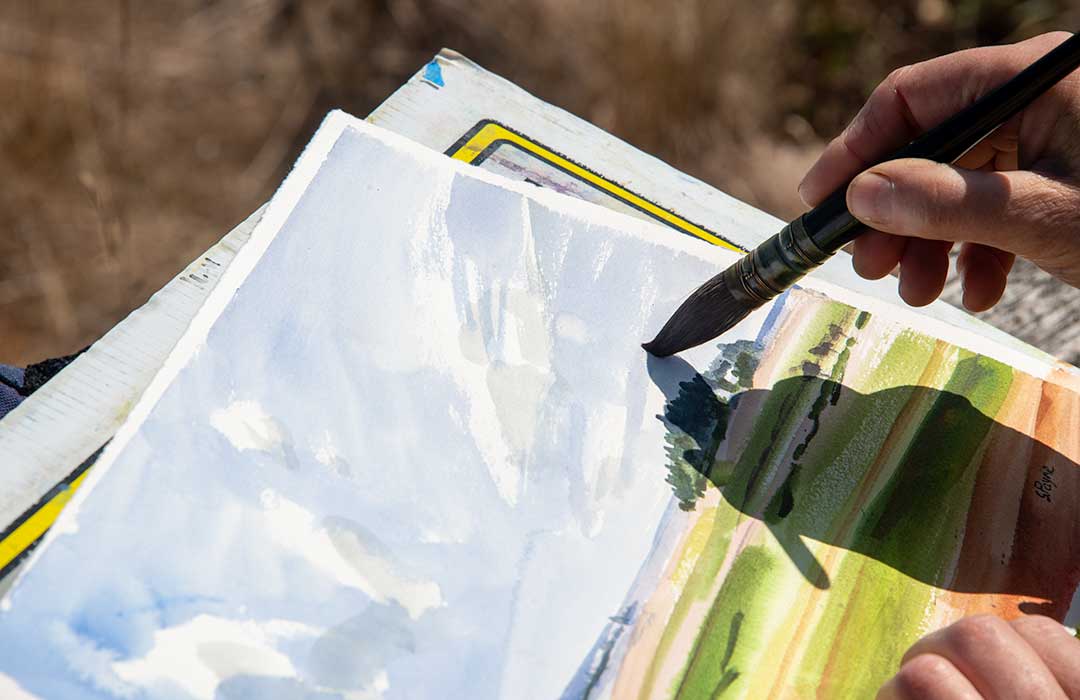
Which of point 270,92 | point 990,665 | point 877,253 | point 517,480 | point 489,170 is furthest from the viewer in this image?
point 270,92

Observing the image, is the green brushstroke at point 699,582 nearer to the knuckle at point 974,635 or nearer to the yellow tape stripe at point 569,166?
the knuckle at point 974,635

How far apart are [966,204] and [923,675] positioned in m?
0.27

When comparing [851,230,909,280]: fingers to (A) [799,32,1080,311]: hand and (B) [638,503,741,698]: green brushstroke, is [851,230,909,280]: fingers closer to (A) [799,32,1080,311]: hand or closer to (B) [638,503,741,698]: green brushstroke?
(A) [799,32,1080,311]: hand

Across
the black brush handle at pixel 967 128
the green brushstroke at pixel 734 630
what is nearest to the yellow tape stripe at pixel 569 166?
the black brush handle at pixel 967 128

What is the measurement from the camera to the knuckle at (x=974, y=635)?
19.8 inches

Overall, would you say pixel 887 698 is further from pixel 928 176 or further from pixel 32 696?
pixel 32 696

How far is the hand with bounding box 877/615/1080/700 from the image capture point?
49 centimetres

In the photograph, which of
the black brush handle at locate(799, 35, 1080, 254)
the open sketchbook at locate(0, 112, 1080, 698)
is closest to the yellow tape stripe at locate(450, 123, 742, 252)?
the open sketchbook at locate(0, 112, 1080, 698)

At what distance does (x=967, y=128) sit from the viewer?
0.57 meters

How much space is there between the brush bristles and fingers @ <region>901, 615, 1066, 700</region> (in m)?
0.24

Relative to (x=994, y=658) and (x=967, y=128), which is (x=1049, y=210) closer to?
(x=967, y=128)

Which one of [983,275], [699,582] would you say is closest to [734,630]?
[699,582]

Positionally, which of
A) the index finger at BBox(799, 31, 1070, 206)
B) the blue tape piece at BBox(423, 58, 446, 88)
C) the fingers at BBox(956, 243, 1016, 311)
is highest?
the blue tape piece at BBox(423, 58, 446, 88)

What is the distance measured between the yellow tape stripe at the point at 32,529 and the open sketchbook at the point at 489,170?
0.16 ft
